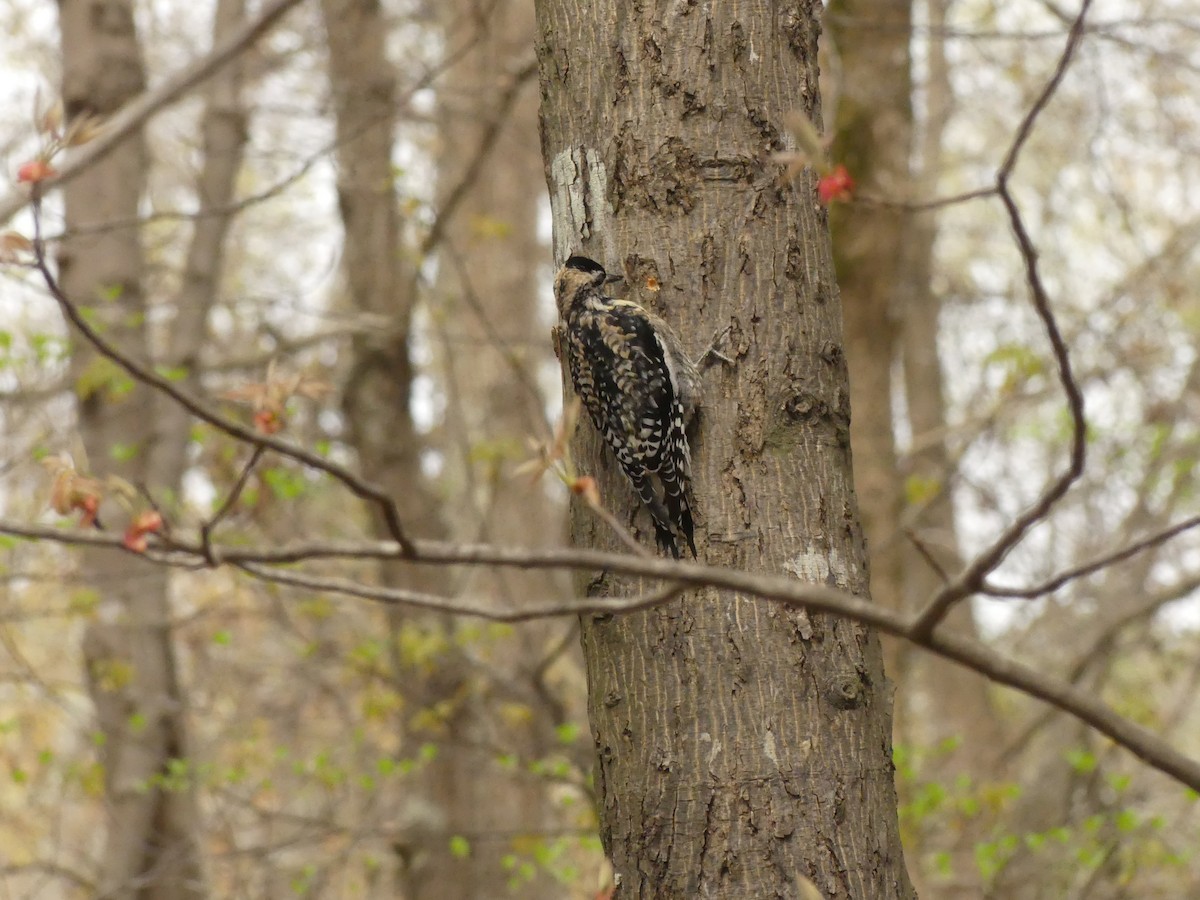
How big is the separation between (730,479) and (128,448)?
15.0ft

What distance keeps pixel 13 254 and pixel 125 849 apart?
16.6 ft

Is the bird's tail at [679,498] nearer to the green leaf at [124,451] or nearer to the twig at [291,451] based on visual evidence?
the twig at [291,451]

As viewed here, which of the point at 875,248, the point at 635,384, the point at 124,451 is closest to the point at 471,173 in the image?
the point at 875,248

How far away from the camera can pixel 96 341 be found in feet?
5.56

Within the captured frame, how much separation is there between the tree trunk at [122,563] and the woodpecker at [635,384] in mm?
3689

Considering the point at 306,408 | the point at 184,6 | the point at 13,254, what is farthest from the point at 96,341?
the point at 184,6

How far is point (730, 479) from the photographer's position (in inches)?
101

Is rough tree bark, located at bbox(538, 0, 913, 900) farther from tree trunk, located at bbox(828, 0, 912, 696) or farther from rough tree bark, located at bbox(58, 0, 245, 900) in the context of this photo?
rough tree bark, located at bbox(58, 0, 245, 900)

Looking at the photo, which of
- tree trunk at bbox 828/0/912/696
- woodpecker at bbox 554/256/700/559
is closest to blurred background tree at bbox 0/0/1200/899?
tree trunk at bbox 828/0/912/696

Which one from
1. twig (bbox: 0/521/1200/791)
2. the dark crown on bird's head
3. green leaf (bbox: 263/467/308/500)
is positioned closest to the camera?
twig (bbox: 0/521/1200/791)

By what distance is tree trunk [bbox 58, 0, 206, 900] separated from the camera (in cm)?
650

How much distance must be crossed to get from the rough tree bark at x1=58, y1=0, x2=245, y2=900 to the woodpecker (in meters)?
3.64

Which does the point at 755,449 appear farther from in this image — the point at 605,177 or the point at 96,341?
the point at 96,341

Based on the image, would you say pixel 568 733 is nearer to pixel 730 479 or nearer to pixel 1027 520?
pixel 730 479
